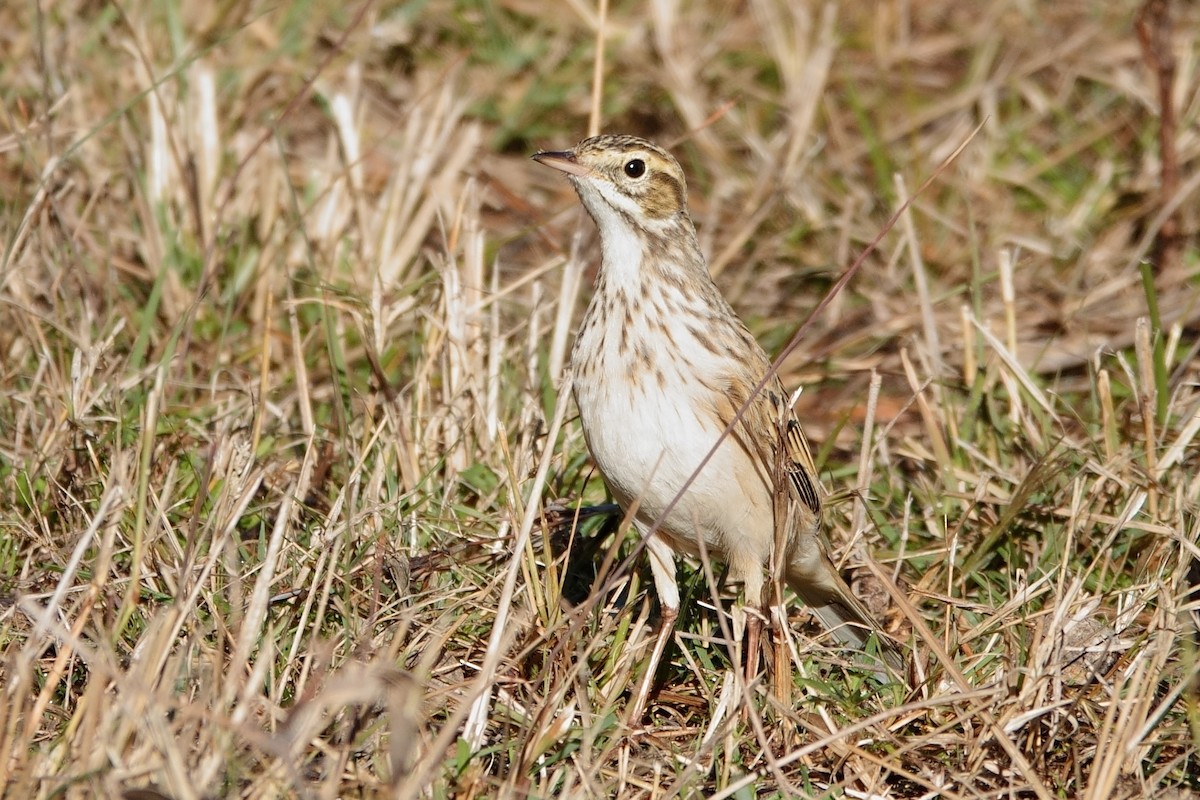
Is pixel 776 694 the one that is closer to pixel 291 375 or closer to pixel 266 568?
pixel 266 568

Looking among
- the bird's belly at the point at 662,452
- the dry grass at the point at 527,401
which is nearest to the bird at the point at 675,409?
the bird's belly at the point at 662,452

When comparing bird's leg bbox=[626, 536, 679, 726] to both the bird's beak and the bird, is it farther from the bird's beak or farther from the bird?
the bird's beak

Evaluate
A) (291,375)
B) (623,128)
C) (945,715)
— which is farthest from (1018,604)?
(623,128)

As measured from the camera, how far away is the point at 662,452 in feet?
16.4

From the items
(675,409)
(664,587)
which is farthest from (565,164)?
(664,587)

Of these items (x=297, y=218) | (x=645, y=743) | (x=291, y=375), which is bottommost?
(x=645, y=743)

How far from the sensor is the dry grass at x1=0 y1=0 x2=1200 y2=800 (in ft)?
15.3

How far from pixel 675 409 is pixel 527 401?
143cm

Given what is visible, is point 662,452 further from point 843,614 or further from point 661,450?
point 843,614

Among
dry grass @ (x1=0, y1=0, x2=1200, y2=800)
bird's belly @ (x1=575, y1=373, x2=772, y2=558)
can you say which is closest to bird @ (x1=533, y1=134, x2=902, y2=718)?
bird's belly @ (x1=575, y1=373, x2=772, y2=558)

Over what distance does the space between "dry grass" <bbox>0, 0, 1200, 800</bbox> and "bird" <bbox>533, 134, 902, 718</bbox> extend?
7.6 inches

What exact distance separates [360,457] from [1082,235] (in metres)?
4.76

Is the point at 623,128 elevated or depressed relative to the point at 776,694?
elevated

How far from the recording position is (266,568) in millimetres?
4422
